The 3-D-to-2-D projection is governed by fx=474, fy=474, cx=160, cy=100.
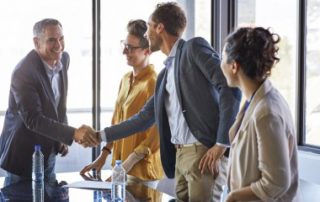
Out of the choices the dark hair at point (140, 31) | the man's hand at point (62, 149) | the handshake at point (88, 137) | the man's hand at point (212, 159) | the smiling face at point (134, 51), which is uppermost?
the dark hair at point (140, 31)

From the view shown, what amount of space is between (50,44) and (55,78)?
227 mm

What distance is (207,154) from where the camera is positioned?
2225 mm

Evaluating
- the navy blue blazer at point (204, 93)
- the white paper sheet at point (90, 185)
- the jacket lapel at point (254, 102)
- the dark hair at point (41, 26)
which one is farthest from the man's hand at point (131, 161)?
the jacket lapel at point (254, 102)

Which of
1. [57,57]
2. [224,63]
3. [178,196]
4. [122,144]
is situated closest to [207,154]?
[178,196]

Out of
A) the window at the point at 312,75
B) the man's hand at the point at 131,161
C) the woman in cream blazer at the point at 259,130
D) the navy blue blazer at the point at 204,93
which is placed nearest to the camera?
the woman in cream blazer at the point at 259,130

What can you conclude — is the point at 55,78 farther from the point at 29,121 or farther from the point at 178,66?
the point at 178,66

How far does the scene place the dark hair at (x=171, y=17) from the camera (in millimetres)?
2439

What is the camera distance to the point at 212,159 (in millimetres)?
2197

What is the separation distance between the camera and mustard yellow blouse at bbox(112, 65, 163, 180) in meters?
2.83

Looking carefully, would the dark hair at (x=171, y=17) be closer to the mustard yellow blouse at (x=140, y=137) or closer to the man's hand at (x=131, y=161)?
the mustard yellow blouse at (x=140, y=137)

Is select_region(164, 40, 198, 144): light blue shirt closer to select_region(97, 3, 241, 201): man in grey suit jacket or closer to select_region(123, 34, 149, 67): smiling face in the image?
select_region(97, 3, 241, 201): man in grey suit jacket

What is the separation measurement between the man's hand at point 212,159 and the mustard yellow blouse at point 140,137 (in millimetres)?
636

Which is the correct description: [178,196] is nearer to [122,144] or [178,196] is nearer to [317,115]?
[122,144]

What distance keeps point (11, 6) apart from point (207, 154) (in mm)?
2813
